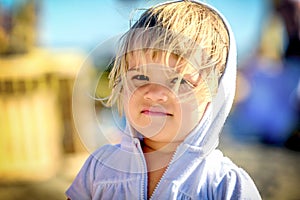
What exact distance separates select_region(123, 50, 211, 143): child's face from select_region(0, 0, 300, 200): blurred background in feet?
4.13

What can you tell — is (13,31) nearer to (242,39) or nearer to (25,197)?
(25,197)

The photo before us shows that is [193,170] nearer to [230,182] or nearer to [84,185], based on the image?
[230,182]

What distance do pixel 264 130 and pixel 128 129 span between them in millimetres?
1626

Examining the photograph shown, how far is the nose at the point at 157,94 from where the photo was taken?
975mm

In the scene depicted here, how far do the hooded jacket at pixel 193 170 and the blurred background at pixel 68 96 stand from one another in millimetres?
1223

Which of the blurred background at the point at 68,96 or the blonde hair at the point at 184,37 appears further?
the blurred background at the point at 68,96

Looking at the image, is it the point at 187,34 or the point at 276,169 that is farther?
the point at 276,169

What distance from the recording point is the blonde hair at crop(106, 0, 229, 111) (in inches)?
38.5

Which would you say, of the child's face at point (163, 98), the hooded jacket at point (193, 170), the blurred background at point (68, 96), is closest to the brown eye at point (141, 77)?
the child's face at point (163, 98)

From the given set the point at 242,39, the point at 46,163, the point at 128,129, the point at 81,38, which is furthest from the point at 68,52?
the point at 128,129

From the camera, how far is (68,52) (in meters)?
2.39

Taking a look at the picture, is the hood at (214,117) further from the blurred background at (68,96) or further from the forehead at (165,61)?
the blurred background at (68,96)

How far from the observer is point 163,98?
975mm

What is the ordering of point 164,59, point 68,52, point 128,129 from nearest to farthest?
point 164,59
point 128,129
point 68,52
